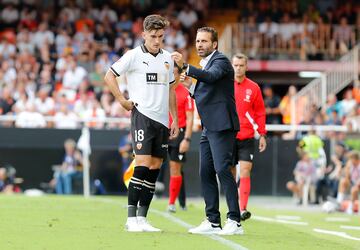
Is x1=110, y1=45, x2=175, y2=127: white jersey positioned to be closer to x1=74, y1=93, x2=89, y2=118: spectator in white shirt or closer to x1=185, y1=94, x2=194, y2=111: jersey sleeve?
x1=185, y1=94, x2=194, y2=111: jersey sleeve

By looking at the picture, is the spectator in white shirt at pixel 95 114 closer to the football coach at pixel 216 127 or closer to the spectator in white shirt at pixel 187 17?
the spectator in white shirt at pixel 187 17

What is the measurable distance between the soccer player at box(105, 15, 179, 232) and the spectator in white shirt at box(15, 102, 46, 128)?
1283cm

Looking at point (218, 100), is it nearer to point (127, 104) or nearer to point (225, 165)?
point (225, 165)

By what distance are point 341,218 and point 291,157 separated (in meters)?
6.40

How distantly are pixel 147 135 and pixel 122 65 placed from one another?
0.81m

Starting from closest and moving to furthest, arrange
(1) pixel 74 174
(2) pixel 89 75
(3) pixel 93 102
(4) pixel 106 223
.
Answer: (4) pixel 106 223
(1) pixel 74 174
(3) pixel 93 102
(2) pixel 89 75

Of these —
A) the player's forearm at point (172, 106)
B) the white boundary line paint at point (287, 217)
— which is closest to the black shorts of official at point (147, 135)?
the player's forearm at point (172, 106)

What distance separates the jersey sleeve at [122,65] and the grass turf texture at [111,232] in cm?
173

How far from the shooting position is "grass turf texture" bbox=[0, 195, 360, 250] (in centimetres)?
1122

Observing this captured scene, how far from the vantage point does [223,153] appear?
1252cm

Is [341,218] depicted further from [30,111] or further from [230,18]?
[230,18]

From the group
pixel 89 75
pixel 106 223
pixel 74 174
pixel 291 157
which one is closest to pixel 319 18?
pixel 89 75

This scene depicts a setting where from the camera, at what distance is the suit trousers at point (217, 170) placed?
492 inches

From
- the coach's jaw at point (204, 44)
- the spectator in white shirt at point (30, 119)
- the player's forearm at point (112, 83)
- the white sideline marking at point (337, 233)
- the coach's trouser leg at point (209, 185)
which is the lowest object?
the white sideline marking at point (337, 233)
